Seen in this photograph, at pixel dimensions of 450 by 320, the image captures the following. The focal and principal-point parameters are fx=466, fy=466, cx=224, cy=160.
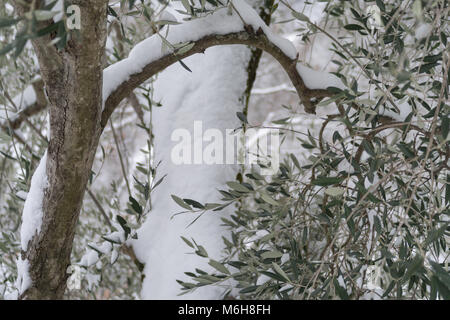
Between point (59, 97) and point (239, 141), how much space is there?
79 centimetres

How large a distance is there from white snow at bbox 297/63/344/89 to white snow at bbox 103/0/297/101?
22cm

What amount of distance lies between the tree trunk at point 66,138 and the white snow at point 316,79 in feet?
2.16

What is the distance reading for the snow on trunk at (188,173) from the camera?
1520mm

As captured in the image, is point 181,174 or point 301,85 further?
point 181,174

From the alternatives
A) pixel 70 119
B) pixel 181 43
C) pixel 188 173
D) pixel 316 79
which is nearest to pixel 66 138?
pixel 70 119

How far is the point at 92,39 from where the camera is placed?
900mm

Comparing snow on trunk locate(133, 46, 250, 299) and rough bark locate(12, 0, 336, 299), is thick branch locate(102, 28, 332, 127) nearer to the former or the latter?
rough bark locate(12, 0, 336, 299)

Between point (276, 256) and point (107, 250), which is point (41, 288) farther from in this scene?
point (276, 256)

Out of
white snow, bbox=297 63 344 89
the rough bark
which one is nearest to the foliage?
white snow, bbox=297 63 344 89

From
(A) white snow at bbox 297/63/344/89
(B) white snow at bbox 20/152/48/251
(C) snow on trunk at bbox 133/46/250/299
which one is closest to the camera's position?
(B) white snow at bbox 20/152/48/251

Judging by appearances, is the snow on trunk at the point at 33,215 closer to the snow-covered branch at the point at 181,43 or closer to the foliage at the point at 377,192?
the snow-covered branch at the point at 181,43

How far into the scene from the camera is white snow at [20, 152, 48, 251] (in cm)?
115
